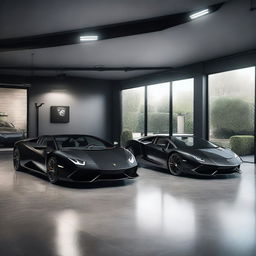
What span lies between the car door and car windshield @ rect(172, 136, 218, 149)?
9.9 inches

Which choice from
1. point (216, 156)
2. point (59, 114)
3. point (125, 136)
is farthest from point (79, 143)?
point (125, 136)

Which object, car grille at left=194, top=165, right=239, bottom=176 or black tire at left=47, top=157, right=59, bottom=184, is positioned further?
car grille at left=194, top=165, right=239, bottom=176

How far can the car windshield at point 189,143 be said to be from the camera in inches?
316

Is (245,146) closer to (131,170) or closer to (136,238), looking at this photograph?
(131,170)

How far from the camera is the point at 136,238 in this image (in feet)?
11.0

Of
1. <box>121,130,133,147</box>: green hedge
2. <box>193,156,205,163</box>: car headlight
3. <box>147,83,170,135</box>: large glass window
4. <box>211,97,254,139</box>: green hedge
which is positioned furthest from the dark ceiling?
<box>121,130,133,147</box>: green hedge

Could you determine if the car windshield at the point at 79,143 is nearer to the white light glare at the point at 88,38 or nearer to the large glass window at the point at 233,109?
the white light glare at the point at 88,38

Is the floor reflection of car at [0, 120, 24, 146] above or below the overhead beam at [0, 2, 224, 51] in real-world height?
below

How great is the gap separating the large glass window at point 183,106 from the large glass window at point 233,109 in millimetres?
1000

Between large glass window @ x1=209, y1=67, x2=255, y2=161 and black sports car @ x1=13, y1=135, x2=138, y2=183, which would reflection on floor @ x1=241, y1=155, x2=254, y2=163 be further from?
black sports car @ x1=13, y1=135, x2=138, y2=183

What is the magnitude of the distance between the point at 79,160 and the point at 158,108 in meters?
9.46

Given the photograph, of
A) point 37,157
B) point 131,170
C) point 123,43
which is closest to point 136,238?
point 131,170

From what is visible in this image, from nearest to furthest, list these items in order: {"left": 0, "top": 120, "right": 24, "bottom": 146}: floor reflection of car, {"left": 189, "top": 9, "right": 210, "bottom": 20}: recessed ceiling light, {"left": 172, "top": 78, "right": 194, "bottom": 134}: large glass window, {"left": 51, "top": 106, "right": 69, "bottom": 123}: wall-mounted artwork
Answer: {"left": 189, "top": 9, "right": 210, "bottom": 20}: recessed ceiling light < {"left": 172, "top": 78, "right": 194, "bottom": 134}: large glass window < {"left": 0, "top": 120, "right": 24, "bottom": 146}: floor reflection of car < {"left": 51, "top": 106, "right": 69, "bottom": 123}: wall-mounted artwork

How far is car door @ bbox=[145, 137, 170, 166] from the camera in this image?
27.0 feet
